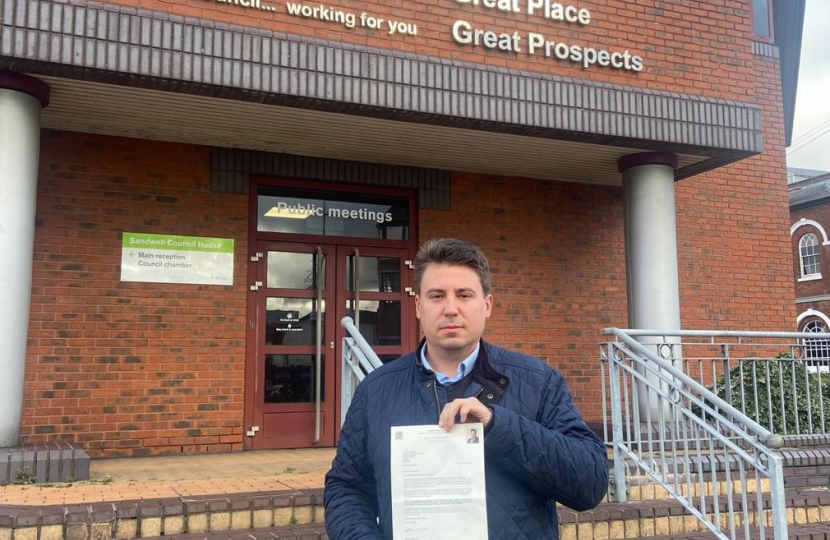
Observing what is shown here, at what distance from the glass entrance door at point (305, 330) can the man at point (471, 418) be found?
17.5 ft

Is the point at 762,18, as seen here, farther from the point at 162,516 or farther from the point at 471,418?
the point at 471,418

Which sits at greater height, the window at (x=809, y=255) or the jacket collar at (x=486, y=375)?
the window at (x=809, y=255)

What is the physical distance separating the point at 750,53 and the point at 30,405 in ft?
25.9

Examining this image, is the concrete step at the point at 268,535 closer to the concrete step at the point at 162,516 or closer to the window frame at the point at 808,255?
the concrete step at the point at 162,516

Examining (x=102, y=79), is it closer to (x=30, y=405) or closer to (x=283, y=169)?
(x=283, y=169)

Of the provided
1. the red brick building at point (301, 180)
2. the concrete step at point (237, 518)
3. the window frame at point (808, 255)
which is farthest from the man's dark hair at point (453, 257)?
the window frame at point (808, 255)

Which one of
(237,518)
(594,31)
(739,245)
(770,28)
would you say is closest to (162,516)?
(237,518)

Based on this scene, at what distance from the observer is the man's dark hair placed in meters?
2.06

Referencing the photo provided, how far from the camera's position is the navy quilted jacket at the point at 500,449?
183cm

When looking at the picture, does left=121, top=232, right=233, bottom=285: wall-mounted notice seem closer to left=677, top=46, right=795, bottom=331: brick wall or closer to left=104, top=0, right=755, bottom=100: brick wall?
left=104, top=0, right=755, bottom=100: brick wall

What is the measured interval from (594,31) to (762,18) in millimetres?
4233

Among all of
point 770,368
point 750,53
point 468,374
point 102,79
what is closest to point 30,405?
point 102,79

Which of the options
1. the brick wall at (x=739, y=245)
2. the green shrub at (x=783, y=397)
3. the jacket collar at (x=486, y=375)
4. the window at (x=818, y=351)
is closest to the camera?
Result: the jacket collar at (x=486, y=375)

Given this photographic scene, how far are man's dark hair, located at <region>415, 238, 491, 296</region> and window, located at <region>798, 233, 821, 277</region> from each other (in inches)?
1238
